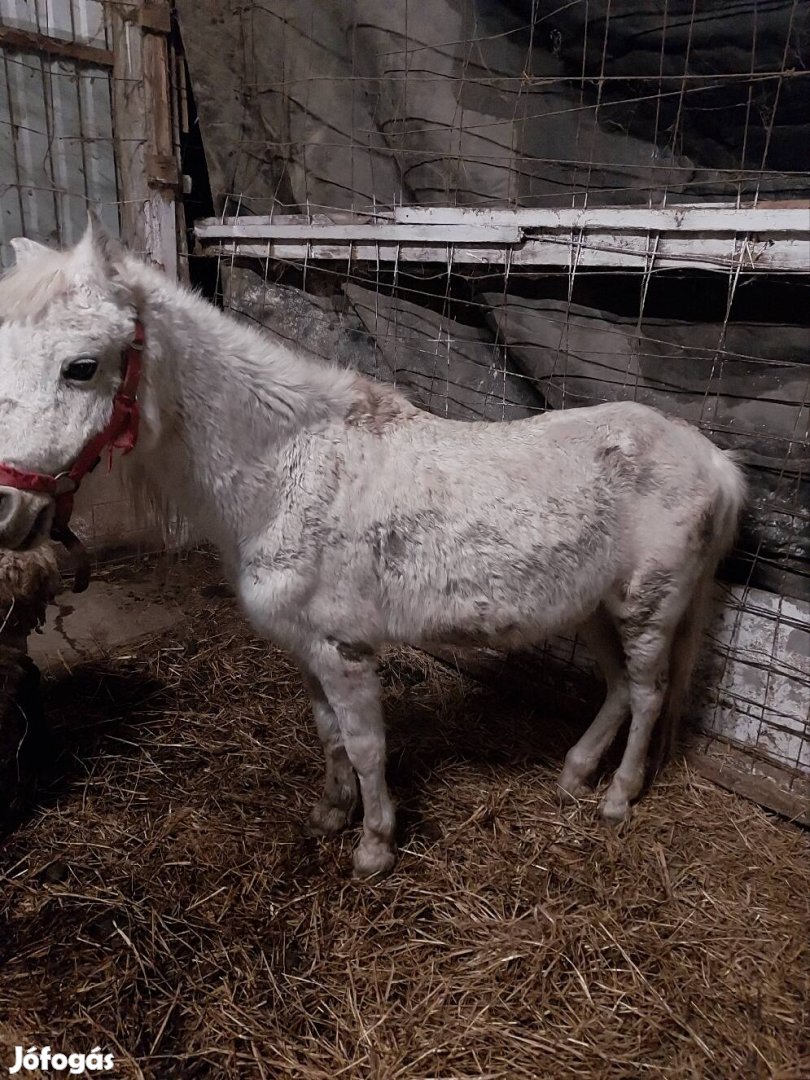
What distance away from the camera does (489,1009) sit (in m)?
1.92

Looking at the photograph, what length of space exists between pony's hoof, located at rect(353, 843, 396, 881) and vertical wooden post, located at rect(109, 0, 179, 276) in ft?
10.8

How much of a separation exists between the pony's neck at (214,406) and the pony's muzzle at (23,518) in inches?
11.8

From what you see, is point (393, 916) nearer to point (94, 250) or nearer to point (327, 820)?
point (327, 820)

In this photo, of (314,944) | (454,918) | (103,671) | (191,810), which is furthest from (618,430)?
(103,671)

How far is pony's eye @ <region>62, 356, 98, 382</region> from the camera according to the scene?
5.55ft

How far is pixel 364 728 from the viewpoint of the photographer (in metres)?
2.20

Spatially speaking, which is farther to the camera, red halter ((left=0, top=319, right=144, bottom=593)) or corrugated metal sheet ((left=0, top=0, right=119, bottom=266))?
corrugated metal sheet ((left=0, top=0, right=119, bottom=266))

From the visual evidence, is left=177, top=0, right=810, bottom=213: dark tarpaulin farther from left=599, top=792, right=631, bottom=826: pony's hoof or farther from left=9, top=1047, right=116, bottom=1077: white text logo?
left=9, top=1047, right=116, bottom=1077: white text logo

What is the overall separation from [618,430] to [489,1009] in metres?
1.76

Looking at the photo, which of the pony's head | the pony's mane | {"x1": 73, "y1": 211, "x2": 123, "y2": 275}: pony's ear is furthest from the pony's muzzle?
{"x1": 73, "y1": 211, "x2": 123, "y2": 275}: pony's ear

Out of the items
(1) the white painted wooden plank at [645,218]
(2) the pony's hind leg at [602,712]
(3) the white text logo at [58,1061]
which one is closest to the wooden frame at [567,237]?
Result: (1) the white painted wooden plank at [645,218]

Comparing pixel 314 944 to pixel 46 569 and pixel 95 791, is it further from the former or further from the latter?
pixel 46 569

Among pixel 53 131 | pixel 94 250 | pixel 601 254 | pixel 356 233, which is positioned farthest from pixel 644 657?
pixel 53 131

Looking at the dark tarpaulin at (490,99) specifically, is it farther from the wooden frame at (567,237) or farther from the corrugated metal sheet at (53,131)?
the corrugated metal sheet at (53,131)
